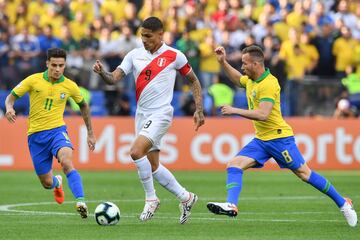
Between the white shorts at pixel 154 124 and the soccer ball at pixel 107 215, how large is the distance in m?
1.06

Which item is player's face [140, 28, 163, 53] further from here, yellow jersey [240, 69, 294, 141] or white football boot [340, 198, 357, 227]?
white football boot [340, 198, 357, 227]

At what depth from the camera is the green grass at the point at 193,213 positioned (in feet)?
38.0

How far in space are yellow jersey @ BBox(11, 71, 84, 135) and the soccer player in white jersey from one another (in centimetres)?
131

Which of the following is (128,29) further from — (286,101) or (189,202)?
(189,202)

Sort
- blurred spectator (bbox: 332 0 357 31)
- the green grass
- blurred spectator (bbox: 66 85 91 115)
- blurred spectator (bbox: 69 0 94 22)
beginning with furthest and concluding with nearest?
blurred spectator (bbox: 69 0 94 22) < blurred spectator (bbox: 332 0 357 31) < blurred spectator (bbox: 66 85 91 115) < the green grass

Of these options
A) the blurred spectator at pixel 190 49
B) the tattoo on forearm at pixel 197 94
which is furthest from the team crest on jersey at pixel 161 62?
the blurred spectator at pixel 190 49

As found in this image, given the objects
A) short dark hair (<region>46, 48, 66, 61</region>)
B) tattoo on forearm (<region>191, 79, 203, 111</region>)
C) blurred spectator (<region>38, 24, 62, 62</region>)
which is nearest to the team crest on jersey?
tattoo on forearm (<region>191, 79, 203, 111</region>)

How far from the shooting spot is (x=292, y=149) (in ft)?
41.6

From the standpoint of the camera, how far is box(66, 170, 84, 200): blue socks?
13148 millimetres

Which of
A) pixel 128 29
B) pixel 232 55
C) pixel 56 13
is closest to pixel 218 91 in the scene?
pixel 232 55

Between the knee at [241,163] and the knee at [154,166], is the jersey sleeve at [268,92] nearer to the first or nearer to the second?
the knee at [241,163]

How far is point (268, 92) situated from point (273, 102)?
14 centimetres

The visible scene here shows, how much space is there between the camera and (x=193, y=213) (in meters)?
14.5

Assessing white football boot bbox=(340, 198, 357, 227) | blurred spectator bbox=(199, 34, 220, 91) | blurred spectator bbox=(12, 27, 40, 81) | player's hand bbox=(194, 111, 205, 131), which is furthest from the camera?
blurred spectator bbox=(199, 34, 220, 91)
